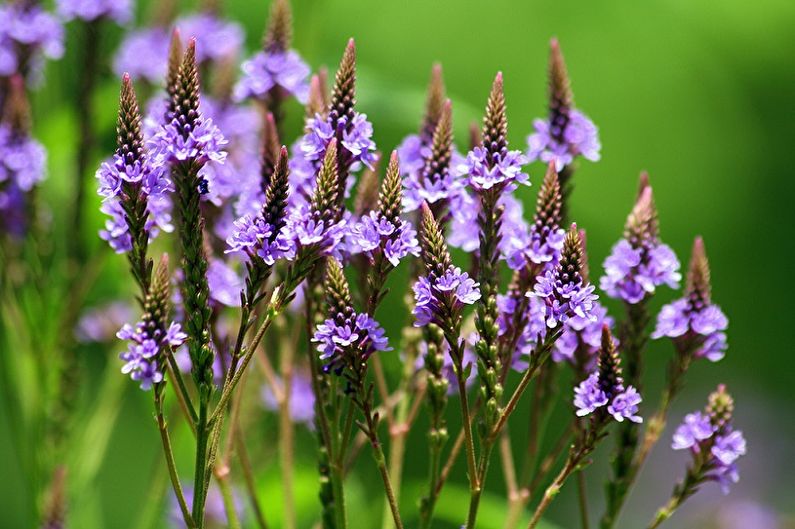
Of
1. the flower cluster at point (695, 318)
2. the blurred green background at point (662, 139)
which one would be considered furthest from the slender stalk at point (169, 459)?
the blurred green background at point (662, 139)

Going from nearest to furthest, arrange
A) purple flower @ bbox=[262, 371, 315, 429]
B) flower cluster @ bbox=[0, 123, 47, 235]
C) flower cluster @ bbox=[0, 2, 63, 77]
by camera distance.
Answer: flower cluster @ bbox=[0, 123, 47, 235] < flower cluster @ bbox=[0, 2, 63, 77] < purple flower @ bbox=[262, 371, 315, 429]

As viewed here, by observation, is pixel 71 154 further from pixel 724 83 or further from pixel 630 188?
pixel 724 83

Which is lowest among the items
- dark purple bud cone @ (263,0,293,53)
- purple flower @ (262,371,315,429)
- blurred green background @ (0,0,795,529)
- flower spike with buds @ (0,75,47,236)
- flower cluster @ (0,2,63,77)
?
purple flower @ (262,371,315,429)

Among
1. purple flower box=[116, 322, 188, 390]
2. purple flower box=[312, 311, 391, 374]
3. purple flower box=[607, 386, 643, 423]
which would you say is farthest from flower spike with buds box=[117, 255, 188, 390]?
purple flower box=[607, 386, 643, 423]

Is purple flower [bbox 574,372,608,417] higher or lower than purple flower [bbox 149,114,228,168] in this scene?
lower

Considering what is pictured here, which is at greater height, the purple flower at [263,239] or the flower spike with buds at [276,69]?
the flower spike with buds at [276,69]

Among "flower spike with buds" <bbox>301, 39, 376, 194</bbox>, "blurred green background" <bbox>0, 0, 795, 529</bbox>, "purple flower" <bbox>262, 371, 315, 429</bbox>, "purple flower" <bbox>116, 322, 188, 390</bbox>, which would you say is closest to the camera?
"purple flower" <bbox>116, 322, 188, 390</bbox>

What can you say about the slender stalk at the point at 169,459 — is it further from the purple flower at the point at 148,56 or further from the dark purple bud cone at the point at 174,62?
the purple flower at the point at 148,56

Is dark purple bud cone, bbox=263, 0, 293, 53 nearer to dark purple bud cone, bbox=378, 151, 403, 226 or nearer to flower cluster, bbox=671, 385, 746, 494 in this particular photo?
dark purple bud cone, bbox=378, 151, 403, 226
